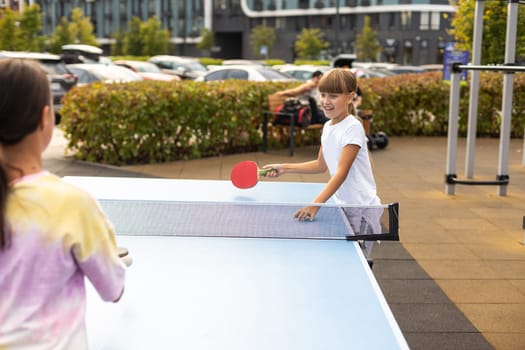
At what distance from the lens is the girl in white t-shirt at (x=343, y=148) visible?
151 inches

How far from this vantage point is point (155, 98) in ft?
35.7

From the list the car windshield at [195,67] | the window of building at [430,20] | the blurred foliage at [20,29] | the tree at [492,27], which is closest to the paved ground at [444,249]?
the tree at [492,27]

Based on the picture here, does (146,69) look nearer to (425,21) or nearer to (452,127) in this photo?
(452,127)

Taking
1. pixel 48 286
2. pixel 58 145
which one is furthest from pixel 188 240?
pixel 58 145

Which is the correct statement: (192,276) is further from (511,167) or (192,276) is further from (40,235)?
(511,167)

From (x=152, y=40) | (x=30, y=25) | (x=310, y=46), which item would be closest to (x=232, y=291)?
(x=30, y=25)

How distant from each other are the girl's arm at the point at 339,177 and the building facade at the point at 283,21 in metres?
61.0

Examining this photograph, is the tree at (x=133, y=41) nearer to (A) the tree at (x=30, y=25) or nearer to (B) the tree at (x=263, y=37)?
(B) the tree at (x=263, y=37)

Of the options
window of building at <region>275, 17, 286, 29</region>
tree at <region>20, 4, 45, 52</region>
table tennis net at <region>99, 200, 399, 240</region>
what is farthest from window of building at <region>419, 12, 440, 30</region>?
table tennis net at <region>99, 200, 399, 240</region>

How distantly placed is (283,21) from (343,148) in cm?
8043

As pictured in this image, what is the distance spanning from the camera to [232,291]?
8.80 ft

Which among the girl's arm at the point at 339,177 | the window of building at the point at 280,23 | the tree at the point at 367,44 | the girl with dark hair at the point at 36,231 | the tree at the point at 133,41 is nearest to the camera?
the girl with dark hair at the point at 36,231

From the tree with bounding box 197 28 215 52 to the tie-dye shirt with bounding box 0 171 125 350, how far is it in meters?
79.4

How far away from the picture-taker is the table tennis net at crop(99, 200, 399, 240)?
345cm
